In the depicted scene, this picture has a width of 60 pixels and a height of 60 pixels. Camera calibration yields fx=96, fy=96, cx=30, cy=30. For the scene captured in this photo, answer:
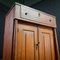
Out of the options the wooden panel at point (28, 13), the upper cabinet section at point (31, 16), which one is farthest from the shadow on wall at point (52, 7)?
the wooden panel at point (28, 13)

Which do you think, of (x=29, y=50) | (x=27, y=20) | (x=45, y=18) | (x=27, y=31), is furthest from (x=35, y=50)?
(x=45, y=18)

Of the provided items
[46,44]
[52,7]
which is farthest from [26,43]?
[52,7]

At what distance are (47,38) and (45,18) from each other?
1.24 ft

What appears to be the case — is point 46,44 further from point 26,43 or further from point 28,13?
point 28,13

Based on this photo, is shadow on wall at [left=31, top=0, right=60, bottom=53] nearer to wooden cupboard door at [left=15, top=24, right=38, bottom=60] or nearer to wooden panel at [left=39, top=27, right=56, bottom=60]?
wooden panel at [left=39, top=27, right=56, bottom=60]

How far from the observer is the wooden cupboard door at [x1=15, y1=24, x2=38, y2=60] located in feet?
4.62

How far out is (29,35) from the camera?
157cm

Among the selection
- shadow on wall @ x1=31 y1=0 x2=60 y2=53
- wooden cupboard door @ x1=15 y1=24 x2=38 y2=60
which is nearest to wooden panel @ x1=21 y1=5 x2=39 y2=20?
wooden cupboard door @ x1=15 y1=24 x2=38 y2=60

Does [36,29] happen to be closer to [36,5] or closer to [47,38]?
[47,38]

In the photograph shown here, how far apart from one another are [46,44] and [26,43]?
44cm

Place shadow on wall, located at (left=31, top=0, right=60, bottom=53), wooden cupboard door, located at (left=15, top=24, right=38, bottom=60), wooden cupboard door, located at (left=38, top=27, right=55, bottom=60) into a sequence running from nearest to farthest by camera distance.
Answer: wooden cupboard door, located at (left=15, top=24, right=38, bottom=60)
wooden cupboard door, located at (left=38, top=27, right=55, bottom=60)
shadow on wall, located at (left=31, top=0, right=60, bottom=53)

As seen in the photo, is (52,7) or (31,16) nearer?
(31,16)

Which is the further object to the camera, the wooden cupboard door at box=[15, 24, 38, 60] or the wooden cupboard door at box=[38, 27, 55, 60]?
the wooden cupboard door at box=[38, 27, 55, 60]

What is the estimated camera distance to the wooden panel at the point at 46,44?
1674 mm
